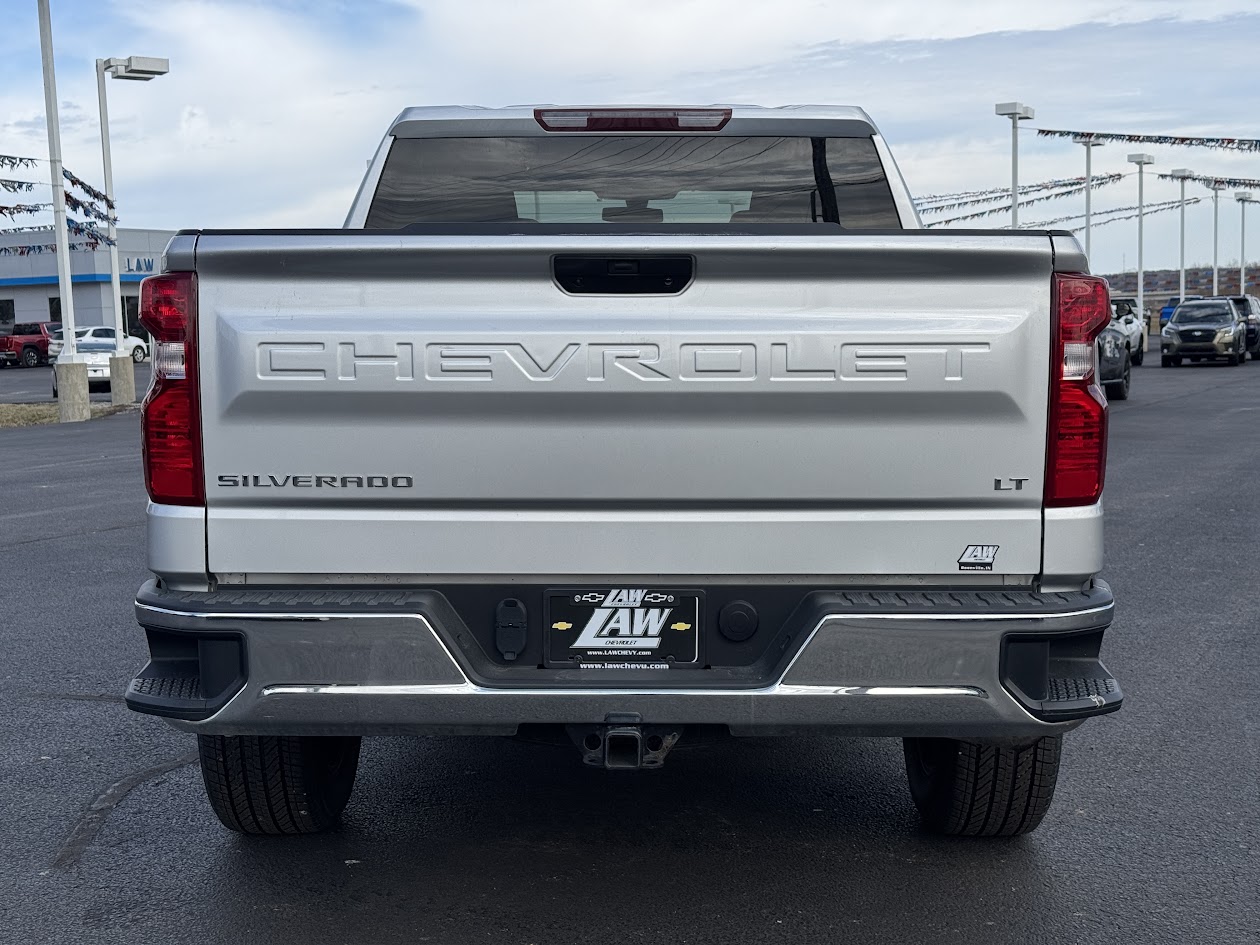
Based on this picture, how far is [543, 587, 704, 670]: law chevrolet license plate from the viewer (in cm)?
346

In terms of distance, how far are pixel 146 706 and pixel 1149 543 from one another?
25.0 feet

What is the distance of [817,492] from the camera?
3.40 meters

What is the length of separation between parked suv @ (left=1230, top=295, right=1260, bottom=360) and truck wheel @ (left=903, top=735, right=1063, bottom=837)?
38.0 m

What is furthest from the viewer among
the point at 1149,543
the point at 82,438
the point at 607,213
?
the point at 82,438

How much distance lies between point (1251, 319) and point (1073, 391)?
40283 millimetres

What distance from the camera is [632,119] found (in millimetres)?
4844

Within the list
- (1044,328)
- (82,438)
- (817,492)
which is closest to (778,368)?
(817,492)

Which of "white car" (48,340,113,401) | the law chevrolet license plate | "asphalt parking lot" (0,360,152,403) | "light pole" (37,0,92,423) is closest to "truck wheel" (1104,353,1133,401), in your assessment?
"light pole" (37,0,92,423)

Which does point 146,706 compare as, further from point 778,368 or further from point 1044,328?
point 1044,328

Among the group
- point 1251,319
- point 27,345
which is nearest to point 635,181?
point 1251,319

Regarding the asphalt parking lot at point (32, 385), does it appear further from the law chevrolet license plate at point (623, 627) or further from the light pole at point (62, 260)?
the law chevrolet license plate at point (623, 627)

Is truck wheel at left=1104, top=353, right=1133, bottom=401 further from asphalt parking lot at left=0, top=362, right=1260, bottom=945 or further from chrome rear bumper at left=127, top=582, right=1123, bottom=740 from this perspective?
chrome rear bumper at left=127, top=582, right=1123, bottom=740

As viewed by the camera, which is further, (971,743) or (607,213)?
(607,213)

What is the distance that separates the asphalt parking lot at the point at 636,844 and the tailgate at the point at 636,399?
92 centimetres
